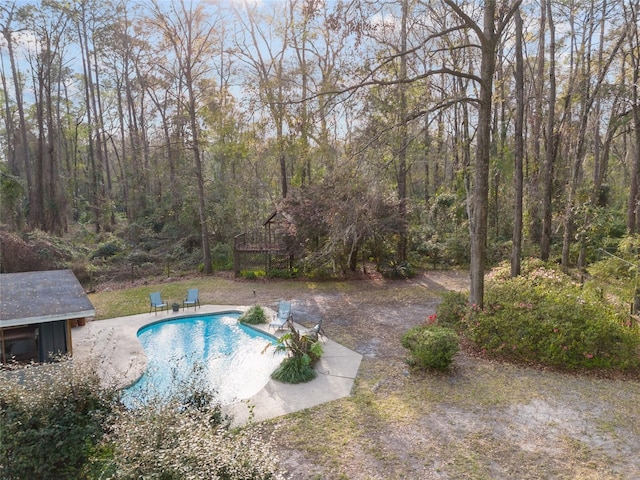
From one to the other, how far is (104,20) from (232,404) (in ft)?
78.0

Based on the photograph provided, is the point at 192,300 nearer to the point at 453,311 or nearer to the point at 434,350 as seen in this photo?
the point at 453,311

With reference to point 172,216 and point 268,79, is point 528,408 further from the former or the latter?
point 172,216

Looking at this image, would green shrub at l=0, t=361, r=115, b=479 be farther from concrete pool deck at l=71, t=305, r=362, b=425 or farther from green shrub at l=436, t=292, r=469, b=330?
green shrub at l=436, t=292, r=469, b=330

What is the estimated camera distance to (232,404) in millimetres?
6371

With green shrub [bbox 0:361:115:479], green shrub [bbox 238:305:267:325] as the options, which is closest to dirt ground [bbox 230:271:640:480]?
green shrub [bbox 0:361:115:479]

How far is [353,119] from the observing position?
914cm

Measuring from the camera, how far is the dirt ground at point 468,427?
4656 millimetres

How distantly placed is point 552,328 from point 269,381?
17.8ft

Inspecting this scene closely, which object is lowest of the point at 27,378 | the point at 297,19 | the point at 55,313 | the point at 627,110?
the point at 27,378

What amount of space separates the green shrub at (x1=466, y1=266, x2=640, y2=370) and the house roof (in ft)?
25.1

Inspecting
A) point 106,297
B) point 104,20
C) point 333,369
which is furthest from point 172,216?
point 333,369

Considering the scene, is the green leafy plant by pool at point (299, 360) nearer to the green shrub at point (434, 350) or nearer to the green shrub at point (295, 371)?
the green shrub at point (295, 371)

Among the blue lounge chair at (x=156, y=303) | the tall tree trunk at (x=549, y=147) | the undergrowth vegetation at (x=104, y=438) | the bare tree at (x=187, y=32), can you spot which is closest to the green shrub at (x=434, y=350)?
the undergrowth vegetation at (x=104, y=438)

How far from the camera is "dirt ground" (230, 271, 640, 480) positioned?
4656mm
